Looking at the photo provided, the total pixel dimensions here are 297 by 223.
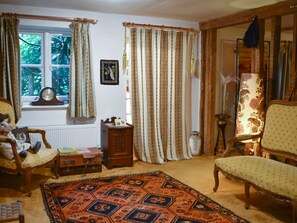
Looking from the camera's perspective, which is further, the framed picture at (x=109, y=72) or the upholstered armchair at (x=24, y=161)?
the framed picture at (x=109, y=72)

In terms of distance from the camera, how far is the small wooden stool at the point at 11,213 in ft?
6.93

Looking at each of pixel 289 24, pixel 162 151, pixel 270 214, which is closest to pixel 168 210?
pixel 270 214

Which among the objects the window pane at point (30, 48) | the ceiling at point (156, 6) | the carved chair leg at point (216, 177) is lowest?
the carved chair leg at point (216, 177)

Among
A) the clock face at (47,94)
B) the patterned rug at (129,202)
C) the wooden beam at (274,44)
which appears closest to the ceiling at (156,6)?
the wooden beam at (274,44)

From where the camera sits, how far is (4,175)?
4.18 m

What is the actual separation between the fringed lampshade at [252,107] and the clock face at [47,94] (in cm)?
264

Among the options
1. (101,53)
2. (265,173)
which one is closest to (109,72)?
(101,53)

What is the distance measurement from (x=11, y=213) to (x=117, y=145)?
244cm

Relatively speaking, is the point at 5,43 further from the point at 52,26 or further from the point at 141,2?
the point at 141,2

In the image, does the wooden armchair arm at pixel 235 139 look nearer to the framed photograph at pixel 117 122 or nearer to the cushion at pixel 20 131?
the framed photograph at pixel 117 122

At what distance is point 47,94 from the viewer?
4613 mm

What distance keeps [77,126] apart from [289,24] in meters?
4.04

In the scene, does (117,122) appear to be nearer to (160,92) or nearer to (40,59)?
(160,92)

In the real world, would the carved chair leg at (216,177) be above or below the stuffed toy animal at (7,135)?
below
